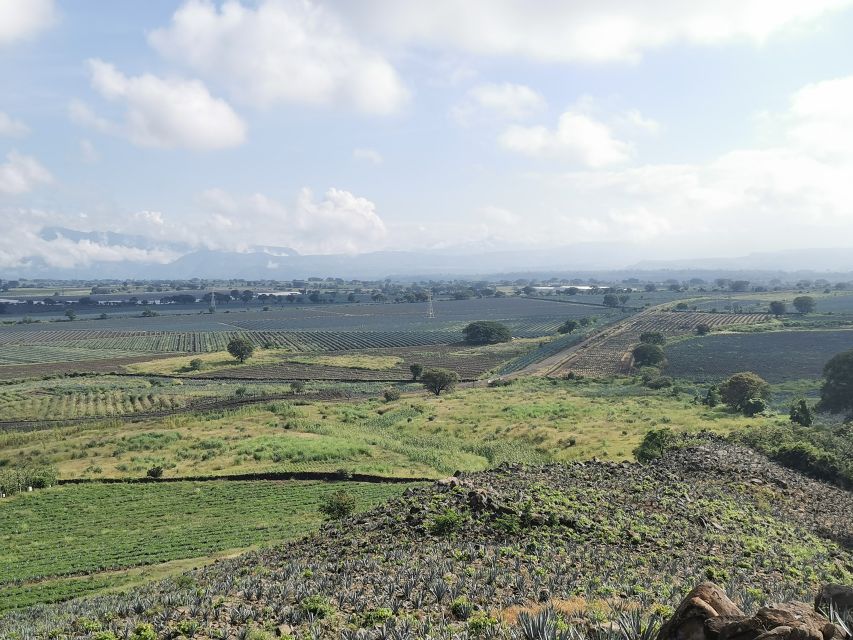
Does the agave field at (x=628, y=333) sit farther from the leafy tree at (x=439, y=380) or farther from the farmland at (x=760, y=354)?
the leafy tree at (x=439, y=380)

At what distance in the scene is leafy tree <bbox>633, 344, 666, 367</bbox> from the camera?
95438 mm

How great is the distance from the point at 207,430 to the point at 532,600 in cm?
4813

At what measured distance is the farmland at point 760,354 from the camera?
8625 cm

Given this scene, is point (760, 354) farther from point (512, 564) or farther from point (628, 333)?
point (512, 564)

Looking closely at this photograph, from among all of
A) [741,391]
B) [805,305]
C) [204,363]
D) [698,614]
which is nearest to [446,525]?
[698,614]

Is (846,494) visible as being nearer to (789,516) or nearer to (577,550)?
(789,516)

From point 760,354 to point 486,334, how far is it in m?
59.3

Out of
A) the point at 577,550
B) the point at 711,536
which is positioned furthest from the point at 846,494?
the point at 577,550

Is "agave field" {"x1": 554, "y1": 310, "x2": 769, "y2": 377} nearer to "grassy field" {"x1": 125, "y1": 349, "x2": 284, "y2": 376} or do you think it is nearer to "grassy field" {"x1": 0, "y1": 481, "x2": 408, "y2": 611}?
"grassy field" {"x1": 125, "y1": 349, "x2": 284, "y2": 376}

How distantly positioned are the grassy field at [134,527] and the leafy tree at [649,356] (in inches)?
2833

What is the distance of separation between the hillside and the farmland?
63.9 m

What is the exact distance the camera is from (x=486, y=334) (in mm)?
135625

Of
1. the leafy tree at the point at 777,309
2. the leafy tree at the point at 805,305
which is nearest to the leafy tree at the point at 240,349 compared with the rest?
the leafy tree at the point at 777,309

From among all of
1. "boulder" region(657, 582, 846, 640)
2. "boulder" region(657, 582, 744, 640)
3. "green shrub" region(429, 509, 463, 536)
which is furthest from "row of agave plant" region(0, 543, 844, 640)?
"green shrub" region(429, 509, 463, 536)
